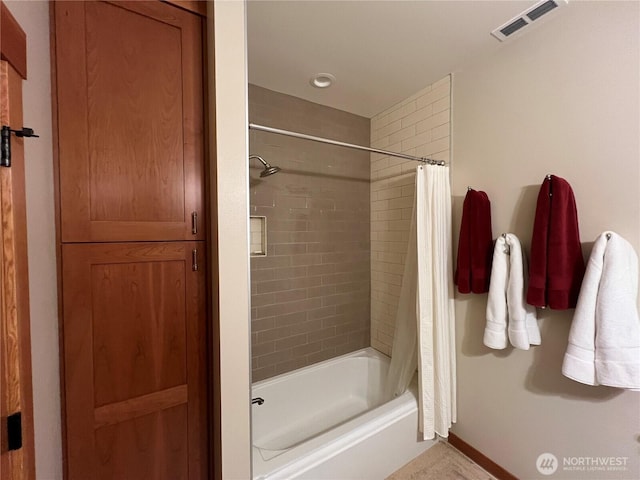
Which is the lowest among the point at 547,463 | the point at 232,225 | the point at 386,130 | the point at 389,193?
the point at 547,463

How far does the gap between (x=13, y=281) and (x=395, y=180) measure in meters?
2.22

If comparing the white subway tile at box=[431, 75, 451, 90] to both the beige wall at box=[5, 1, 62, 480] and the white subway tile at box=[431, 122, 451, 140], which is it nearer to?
the white subway tile at box=[431, 122, 451, 140]

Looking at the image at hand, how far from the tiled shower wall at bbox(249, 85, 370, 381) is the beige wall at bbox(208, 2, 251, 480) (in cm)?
98

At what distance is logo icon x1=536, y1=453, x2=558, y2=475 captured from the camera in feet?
4.52

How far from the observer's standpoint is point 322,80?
1.88 metres

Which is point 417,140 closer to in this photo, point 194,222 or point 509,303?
point 509,303

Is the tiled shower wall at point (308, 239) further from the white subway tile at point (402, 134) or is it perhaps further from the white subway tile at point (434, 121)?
the white subway tile at point (434, 121)

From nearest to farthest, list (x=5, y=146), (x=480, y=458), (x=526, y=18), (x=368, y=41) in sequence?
(x=5, y=146)
(x=526, y=18)
(x=368, y=41)
(x=480, y=458)

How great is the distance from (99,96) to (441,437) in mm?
2620

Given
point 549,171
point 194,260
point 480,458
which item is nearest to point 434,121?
point 549,171

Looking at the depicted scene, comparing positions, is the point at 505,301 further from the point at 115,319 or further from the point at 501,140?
the point at 115,319

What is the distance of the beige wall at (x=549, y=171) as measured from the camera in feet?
3.74

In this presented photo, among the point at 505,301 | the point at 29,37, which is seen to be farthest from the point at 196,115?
the point at 505,301

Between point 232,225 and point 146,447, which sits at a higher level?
point 232,225
